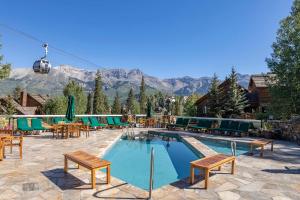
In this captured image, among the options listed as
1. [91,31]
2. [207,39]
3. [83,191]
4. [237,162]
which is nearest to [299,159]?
[237,162]

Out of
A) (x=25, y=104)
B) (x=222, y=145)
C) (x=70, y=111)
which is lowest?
(x=222, y=145)

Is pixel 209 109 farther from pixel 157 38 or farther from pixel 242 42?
pixel 157 38

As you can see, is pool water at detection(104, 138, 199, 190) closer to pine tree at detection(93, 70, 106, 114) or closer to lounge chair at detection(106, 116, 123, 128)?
lounge chair at detection(106, 116, 123, 128)

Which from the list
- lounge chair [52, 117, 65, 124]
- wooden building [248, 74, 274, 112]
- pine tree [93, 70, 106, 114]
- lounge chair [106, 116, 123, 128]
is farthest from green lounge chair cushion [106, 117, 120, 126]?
pine tree [93, 70, 106, 114]

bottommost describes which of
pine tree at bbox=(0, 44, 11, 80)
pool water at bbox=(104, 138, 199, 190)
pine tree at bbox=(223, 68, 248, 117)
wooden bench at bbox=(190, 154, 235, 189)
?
pool water at bbox=(104, 138, 199, 190)

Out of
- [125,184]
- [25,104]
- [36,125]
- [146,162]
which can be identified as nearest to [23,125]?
[36,125]

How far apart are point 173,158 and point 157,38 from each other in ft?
72.4

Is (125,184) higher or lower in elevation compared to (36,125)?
lower

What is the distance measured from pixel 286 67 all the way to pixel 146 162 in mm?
Answer: 11080

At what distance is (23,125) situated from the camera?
452 inches

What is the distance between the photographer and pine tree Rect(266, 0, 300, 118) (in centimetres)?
1434

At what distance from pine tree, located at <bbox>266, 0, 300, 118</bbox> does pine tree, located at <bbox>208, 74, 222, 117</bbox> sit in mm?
9842

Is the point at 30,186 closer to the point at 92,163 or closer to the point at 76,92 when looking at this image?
the point at 92,163

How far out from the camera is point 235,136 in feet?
44.7
